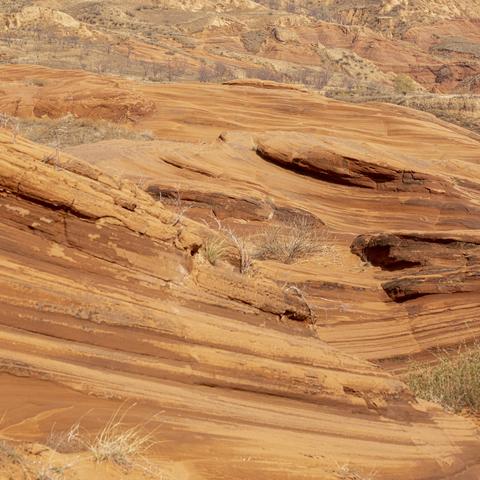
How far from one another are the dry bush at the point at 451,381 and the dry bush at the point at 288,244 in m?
2.24

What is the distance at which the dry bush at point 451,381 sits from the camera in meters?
6.37

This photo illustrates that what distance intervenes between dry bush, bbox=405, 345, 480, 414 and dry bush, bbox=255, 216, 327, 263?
88.1 inches

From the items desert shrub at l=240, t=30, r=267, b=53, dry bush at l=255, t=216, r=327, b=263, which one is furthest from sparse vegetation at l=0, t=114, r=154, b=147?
desert shrub at l=240, t=30, r=267, b=53

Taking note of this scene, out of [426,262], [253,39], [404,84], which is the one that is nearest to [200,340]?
[426,262]

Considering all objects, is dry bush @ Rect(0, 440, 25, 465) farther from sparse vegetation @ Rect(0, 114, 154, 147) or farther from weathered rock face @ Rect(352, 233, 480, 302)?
sparse vegetation @ Rect(0, 114, 154, 147)

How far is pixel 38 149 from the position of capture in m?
4.90

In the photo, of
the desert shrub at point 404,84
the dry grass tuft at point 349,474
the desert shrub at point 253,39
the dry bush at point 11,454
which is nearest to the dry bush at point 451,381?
the dry grass tuft at point 349,474

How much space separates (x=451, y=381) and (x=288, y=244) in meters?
3.11

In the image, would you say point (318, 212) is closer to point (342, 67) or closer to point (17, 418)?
point (17, 418)

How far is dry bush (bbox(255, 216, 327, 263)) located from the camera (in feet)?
30.0

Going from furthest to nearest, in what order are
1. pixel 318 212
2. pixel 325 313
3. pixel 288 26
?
pixel 288 26 < pixel 318 212 < pixel 325 313

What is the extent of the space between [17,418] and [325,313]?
4.84 metres

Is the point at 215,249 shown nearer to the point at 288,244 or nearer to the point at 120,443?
the point at 120,443

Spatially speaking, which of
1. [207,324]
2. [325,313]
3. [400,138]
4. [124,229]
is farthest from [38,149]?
[400,138]
